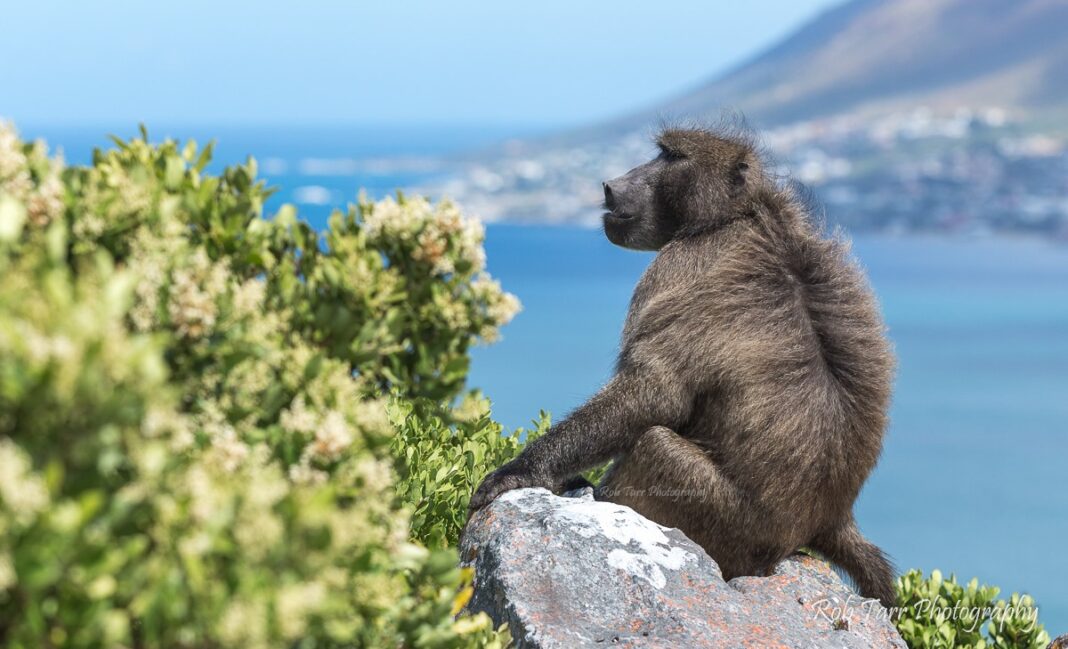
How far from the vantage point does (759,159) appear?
595 centimetres

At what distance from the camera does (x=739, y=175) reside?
18.8 ft

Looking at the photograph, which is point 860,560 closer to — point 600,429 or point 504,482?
point 600,429

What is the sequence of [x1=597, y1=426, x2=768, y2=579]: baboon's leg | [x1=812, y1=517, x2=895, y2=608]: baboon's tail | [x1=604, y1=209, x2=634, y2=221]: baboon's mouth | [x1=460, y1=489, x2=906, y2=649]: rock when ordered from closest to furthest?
[x1=460, y1=489, x2=906, y2=649]: rock
[x1=597, y1=426, x2=768, y2=579]: baboon's leg
[x1=812, y1=517, x2=895, y2=608]: baboon's tail
[x1=604, y1=209, x2=634, y2=221]: baboon's mouth

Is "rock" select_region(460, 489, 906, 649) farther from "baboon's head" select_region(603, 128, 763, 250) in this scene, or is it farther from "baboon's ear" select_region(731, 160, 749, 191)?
"baboon's ear" select_region(731, 160, 749, 191)

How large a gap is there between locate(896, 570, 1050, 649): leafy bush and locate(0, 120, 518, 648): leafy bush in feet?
8.78

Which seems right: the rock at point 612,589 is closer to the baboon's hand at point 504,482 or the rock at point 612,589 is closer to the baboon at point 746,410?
the baboon's hand at point 504,482

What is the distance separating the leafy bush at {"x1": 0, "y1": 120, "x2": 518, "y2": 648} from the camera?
7.39ft

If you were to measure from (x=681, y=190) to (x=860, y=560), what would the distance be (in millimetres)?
1936

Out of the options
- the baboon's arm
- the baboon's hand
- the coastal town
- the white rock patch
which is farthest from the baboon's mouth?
the coastal town

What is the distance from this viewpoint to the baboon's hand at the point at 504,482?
5.09 m

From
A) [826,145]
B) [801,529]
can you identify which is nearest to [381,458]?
[801,529]

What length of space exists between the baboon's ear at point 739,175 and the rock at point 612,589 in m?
1.79

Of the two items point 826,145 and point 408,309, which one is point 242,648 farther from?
point 826,145

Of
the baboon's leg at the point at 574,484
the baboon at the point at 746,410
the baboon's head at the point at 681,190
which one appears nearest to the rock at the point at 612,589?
the baboon at the point at 746,410
